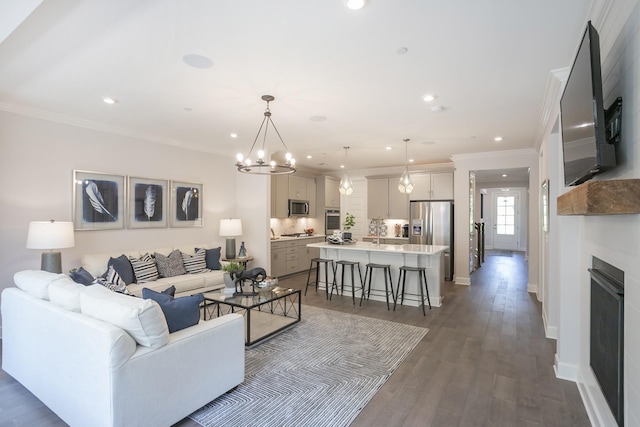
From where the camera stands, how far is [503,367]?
3127mm

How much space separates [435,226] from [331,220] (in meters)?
2.97

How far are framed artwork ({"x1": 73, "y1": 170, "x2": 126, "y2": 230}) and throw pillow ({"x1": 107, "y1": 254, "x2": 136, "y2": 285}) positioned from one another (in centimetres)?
63

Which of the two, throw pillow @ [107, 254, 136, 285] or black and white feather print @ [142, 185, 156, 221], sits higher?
black and white feather print @ [142, 185, 156, 221]

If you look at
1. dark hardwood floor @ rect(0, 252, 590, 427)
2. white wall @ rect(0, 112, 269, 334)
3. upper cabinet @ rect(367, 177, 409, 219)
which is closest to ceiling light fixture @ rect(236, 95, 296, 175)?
white wall @ rect(0, 112, 269, 334)

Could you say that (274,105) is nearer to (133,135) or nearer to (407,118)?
(407,118)

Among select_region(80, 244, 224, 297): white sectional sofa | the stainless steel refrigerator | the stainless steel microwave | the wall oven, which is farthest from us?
the wall oven

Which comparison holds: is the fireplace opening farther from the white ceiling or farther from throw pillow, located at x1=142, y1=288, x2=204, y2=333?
throw pillow, located at x1=142, y1=288, x2=204, y2=333

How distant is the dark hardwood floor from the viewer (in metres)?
2.36

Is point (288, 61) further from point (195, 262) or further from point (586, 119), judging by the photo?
point (195, 262)

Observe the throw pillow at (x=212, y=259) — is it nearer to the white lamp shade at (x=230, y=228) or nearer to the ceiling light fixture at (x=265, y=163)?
the white lamp shade at (x=230, y=228)

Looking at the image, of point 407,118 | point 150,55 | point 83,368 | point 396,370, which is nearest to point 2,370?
point 83,368

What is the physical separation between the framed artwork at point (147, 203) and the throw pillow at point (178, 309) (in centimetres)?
319

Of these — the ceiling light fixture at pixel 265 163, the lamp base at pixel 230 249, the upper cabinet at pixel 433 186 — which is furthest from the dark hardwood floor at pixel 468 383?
the upper cabinet at pixel 433 186

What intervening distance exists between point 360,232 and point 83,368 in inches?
294
